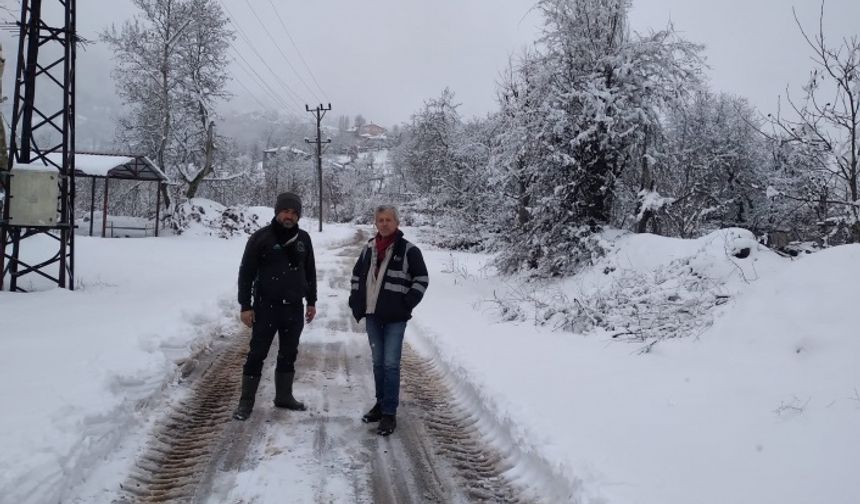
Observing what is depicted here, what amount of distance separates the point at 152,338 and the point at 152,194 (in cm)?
4364

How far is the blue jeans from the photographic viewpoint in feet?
15.8

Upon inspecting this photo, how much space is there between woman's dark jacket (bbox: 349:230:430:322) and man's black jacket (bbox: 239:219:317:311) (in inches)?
23.9

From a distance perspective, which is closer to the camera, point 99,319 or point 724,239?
point 99,319

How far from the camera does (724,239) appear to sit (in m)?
8.89

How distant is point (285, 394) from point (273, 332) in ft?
1.97

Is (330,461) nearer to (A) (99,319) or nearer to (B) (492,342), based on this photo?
(B) (492,342)

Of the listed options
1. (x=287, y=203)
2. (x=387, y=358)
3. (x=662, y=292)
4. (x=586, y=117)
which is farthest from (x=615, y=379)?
(x=586, y=117)

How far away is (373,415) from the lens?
4.89 metres

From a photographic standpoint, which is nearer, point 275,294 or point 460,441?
point 460,441

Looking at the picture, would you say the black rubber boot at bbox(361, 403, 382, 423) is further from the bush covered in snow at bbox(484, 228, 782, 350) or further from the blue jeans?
the bush covered in snow at bbox(484, 228, 782, 350)

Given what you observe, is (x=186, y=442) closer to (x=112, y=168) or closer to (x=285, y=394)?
(x=285, y=394)

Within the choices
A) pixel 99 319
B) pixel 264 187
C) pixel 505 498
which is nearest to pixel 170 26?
pixel 99 319

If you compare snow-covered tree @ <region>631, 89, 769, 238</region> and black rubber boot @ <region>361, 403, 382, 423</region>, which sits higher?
snow-covered tree @ <region>631, 89, 769, 238</region>

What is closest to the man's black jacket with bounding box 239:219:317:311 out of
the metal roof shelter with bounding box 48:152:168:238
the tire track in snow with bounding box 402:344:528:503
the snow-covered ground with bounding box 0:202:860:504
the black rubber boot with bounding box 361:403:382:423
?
the black rubber boot with bounding box 361:403:382:423
